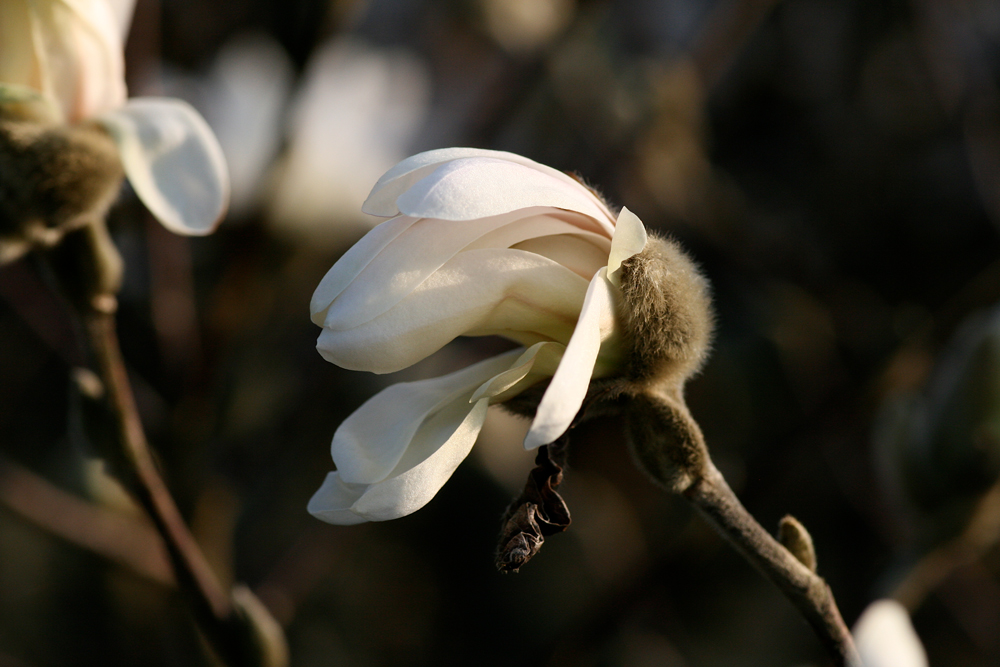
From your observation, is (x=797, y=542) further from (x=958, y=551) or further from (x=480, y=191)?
(x=958, y=551)

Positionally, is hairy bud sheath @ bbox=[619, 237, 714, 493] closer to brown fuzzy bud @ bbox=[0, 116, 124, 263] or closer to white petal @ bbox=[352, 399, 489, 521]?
white petal @ bbox=[352, 399, 489, 521]

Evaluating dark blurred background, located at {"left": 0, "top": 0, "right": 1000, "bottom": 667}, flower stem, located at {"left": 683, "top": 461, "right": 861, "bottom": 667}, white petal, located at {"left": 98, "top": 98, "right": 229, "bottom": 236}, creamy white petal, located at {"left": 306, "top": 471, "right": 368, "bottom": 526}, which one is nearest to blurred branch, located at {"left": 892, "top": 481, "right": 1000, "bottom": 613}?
dark blurred background, located at {"left": 0, "top": 0, "right": 1000, "bottom": 667}

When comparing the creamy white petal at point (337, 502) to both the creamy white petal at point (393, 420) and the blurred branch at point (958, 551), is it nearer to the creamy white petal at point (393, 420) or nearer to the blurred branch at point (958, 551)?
the creamy white petal at point (393, 420)

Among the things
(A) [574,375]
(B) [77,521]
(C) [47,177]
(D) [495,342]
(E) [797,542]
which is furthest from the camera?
(D) [495,342]

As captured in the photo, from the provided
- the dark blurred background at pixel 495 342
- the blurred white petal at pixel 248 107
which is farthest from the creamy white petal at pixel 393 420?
the blurred white petal at pixel 248 107

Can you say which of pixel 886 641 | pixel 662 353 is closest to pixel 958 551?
pixel 886 641
